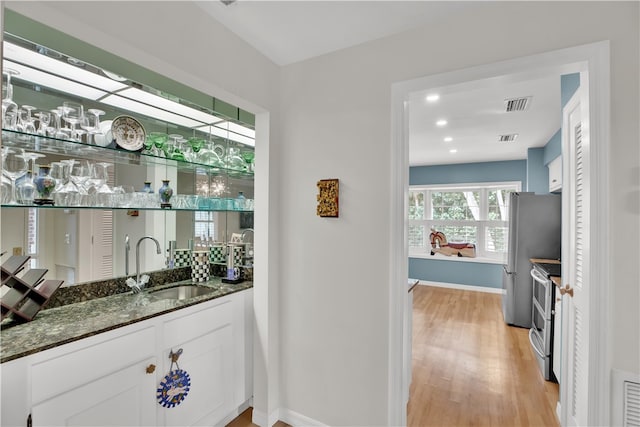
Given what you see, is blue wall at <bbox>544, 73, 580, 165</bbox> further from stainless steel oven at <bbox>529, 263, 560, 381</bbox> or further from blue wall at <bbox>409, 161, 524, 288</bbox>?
stainless steel oven at <bbox>529, 263, 560, 381</bbox>

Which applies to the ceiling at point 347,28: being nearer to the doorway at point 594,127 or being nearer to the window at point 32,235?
the doorway at point 594,127

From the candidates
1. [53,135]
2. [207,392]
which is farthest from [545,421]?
[53,135]

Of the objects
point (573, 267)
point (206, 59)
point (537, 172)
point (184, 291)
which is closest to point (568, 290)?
point (573, 267)

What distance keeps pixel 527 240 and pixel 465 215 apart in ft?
8.66

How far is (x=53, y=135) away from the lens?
1.63 metres

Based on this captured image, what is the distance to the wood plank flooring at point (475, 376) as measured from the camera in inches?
88.5

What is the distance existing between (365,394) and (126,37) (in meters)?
2.26

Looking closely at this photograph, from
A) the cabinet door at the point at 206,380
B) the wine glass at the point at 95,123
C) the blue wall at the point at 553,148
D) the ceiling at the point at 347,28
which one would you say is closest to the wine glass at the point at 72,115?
the wine glass at the point at 95,123

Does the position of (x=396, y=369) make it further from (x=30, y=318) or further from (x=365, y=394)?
(x=30, y=318)

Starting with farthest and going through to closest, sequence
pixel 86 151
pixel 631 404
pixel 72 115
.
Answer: pixel 86 151
pixel 72 115
pixel 631 404

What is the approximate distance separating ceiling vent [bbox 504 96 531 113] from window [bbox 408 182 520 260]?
3.08 metres

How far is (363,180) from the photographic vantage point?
1930 mm

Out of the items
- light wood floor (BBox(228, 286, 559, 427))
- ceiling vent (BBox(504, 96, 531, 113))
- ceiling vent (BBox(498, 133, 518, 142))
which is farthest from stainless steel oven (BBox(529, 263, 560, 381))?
ceiling vent (BBox(498, 133, 518, 142))

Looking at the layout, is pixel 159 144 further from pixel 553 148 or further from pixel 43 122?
pixel 553 148
